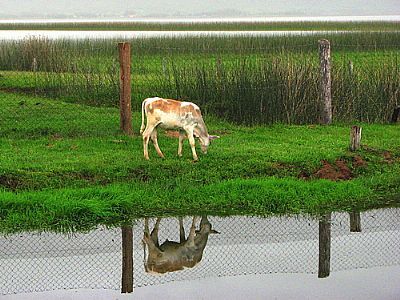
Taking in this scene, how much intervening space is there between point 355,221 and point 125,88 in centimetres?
452

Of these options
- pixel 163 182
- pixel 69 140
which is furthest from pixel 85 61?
pixel 163 182

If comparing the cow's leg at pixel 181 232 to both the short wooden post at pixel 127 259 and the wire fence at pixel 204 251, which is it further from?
the short wooden post at pixel 127 259

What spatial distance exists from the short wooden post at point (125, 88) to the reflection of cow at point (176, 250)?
11.1 ft

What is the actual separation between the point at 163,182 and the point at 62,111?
4699 millimetres

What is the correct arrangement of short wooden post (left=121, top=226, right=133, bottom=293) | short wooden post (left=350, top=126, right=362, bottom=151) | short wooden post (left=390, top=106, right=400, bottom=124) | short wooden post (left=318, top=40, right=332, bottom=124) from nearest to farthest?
1. short wooden post (left=121, top=226, right=133, bottom=293)
2. short wooden post (left=350, top=126, right=362, bottom=151)
3. short wooden post (left=318, top=40, right=332, bottom=124)
4. short wooden post (left=390, top=106, right=400, bottom=124)

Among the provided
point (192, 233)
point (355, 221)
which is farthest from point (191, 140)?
point (355, 221)

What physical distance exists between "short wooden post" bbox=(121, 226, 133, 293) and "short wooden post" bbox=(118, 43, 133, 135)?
3653mm

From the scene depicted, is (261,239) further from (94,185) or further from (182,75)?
(182,75)

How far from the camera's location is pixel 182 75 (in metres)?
16.1

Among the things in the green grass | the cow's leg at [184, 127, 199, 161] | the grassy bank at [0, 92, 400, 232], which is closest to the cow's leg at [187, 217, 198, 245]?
the grassy bank at [0, 92, 400, 232]

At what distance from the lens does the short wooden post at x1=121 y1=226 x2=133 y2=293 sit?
27.6ft

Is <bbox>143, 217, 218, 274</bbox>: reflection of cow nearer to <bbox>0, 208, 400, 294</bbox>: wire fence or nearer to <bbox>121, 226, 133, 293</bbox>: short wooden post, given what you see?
<bbox>0, 208, 400, 294</bbox>: wire fence

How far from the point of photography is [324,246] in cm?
966

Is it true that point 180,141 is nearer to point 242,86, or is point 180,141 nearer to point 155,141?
point 155,141
